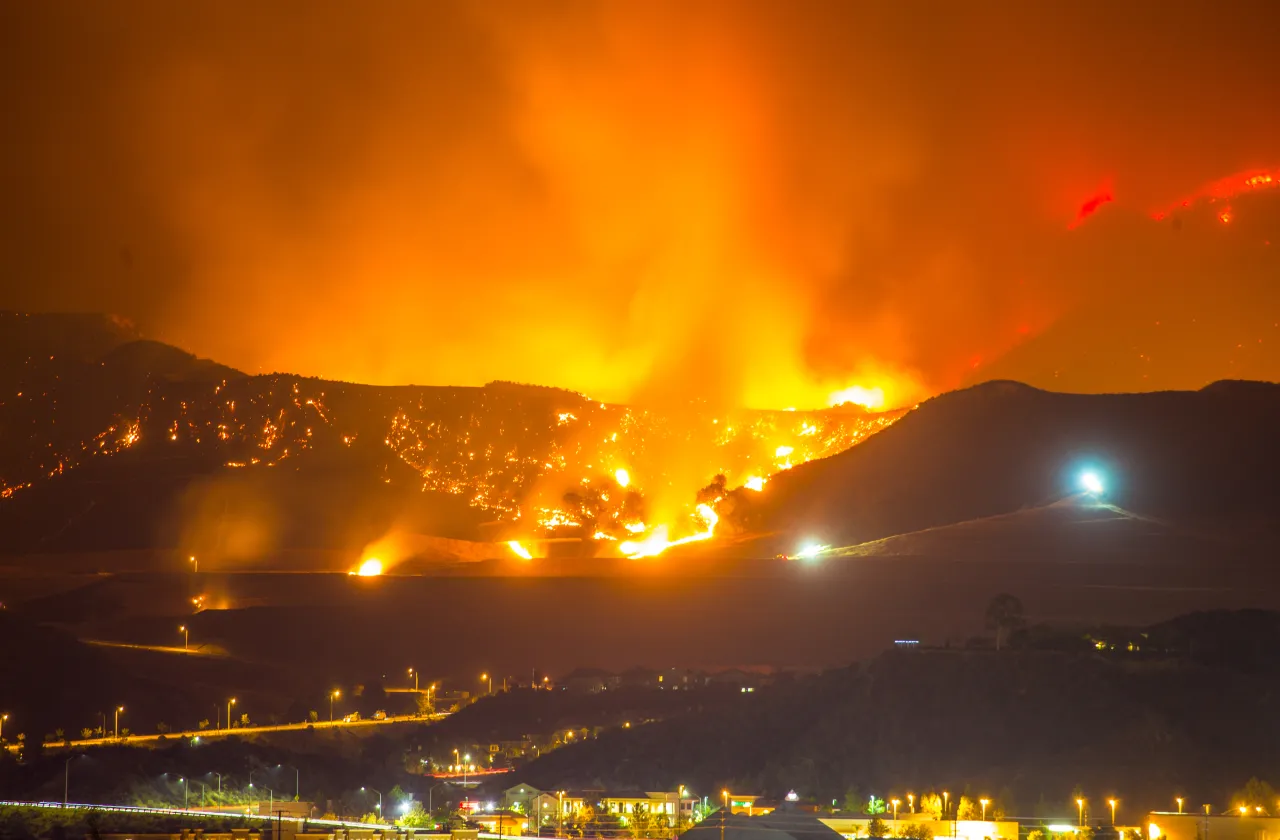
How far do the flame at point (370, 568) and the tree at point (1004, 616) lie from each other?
55.2m

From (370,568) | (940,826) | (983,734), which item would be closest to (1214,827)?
(940,826)

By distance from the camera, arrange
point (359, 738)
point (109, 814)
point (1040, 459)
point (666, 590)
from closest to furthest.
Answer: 1. point (109, 814)
2. point (359, 738)
3. point (666, 590)
4. point (1040, 459)

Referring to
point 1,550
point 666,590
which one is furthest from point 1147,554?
point 1,550

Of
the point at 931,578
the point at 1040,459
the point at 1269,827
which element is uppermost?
the point at 1040,459

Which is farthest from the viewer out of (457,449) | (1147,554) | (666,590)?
(457,449)

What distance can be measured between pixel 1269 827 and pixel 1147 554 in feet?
171

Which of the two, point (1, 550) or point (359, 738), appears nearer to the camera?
point (359, 738)

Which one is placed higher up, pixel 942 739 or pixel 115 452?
pixel 115 452

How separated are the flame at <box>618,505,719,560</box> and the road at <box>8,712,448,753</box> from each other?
30.0 metres

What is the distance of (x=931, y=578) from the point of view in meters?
111

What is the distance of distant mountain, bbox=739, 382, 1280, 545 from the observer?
384 feet

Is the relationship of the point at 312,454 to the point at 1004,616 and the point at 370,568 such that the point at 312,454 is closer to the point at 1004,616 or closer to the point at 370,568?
the point at 370,568

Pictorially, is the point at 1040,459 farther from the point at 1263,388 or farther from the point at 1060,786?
the point at 1060,786

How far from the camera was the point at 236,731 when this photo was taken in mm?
86562
